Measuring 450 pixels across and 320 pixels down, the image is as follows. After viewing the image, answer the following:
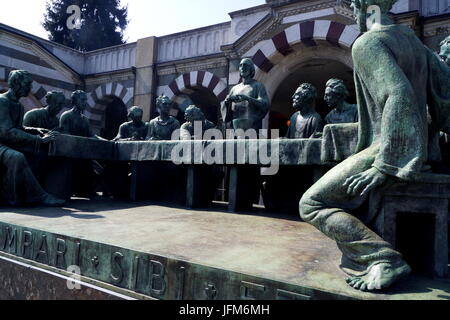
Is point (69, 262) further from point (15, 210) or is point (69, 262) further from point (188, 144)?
point (188, 144)

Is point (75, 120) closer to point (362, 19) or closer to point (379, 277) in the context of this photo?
point (362, 19)

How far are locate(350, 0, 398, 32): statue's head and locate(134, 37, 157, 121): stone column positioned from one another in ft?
27.2

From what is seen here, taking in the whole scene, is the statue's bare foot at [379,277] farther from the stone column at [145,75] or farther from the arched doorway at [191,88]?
the stone column at [145,75]

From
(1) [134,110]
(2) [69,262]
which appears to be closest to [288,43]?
(1) [134,110]

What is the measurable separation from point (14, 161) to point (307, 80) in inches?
335

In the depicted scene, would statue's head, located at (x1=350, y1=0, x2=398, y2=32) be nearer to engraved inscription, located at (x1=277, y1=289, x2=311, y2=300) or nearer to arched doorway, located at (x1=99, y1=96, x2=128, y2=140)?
engraved inscription, located at (x1=277, y1=289, x2=311, y2=300)

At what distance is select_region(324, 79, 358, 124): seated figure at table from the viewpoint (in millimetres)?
4199

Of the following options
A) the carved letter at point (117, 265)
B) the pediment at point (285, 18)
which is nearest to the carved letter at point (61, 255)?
the carved letter at point (117, 265)

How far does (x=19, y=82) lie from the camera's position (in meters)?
3.86

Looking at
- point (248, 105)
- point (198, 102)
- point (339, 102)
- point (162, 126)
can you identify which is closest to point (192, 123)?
point (162, 126)

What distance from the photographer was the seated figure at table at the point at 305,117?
13.6 feet

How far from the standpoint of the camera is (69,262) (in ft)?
7.09

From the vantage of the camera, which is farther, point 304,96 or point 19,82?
point 304,96

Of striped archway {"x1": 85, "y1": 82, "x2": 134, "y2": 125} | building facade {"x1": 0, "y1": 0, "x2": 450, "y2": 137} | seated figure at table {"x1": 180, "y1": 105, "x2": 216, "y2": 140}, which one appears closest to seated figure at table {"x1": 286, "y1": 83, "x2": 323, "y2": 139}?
seated figure at table {"x1": 180, "y1": 105, "x2": 216, "y2": 140}
